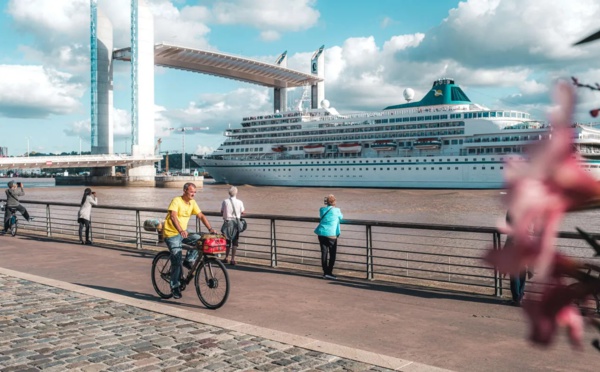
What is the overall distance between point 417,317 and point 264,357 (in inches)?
81.0

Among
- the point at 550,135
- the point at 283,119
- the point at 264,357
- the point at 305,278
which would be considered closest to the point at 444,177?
the point at 283,119

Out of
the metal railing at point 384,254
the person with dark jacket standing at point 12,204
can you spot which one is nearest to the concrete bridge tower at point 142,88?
the metal railing at point 384,254

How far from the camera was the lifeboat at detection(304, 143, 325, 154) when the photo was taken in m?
68.0

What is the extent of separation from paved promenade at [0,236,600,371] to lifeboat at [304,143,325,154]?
5957 centimetres

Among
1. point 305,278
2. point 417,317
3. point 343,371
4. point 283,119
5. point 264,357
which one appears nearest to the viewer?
point 343,371

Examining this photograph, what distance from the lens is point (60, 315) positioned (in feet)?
20.2

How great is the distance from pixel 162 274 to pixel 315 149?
6126cm

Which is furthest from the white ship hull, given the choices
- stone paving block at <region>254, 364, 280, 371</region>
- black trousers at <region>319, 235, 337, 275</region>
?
stone paving block at <region>254, 364, 280, 371</region>

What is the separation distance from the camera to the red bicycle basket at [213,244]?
6766mm

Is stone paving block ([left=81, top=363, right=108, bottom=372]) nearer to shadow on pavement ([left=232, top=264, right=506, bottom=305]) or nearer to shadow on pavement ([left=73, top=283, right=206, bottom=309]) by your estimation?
shadow on pavement ([left=73, top=283, right=206, bottom=309])

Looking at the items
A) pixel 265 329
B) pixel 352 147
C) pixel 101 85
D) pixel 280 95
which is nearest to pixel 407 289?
pixel 265 329

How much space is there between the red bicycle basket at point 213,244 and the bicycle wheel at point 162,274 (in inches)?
27.1

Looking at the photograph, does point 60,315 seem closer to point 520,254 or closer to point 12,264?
point 12,264

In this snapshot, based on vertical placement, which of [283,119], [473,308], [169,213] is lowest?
[473,308]
